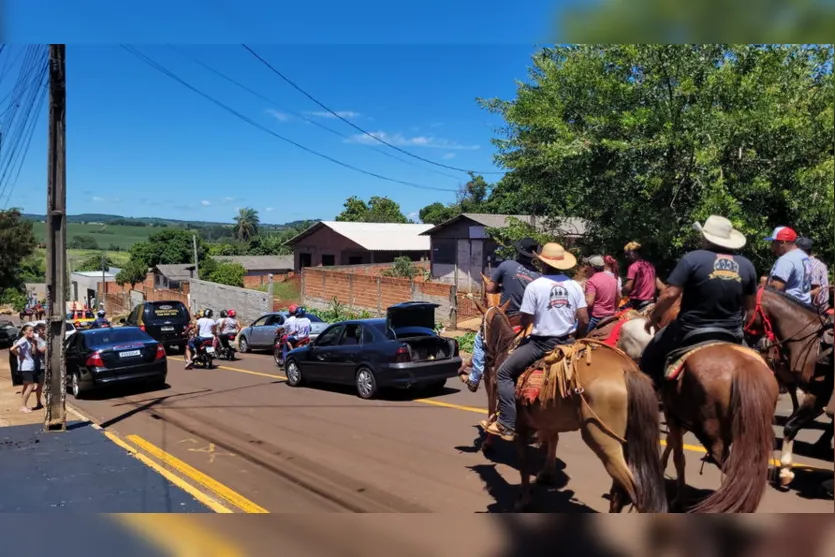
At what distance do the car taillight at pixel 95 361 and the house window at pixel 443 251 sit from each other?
6.41 metres

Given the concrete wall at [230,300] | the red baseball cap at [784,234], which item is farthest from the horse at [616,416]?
the concrete wall at [230,300]

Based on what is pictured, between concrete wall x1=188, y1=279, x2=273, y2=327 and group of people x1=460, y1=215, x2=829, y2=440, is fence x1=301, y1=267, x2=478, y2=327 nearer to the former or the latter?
concrete wall x1=188, y1=279, x2=273, y2=327

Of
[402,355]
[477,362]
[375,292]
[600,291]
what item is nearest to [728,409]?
[600,291]

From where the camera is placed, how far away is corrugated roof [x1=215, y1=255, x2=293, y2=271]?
18.0 meters

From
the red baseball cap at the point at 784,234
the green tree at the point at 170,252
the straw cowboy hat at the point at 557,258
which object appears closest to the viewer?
the red baseball cap at the point at 784,234

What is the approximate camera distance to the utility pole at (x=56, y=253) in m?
6.52

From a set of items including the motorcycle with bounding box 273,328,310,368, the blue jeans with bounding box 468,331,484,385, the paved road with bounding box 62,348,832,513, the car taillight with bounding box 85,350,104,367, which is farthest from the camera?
the motorcycle with bounding box 273,328,310,368

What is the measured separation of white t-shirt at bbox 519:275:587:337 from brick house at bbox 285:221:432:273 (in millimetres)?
4051

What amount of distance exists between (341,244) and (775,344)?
293 inches

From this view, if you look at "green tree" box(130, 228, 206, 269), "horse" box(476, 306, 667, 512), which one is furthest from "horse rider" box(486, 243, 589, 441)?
"green tree" box(130, 228, 206, 269)

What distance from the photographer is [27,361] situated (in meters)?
9.77

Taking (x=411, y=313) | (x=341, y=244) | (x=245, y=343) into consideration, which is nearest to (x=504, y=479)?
(x=411, y=313)

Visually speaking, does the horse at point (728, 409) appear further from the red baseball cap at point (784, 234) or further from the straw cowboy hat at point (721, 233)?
the red baseball cap at point (784, 234)

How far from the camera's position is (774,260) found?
416cm
